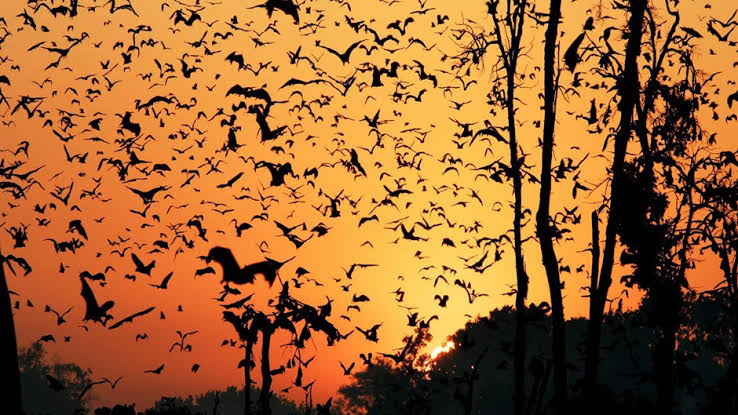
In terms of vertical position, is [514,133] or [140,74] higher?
[140,74]

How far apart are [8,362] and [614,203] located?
11.4 m

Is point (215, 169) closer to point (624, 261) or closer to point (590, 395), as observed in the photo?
point (624, 261)

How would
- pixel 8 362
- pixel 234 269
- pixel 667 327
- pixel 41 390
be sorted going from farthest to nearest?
pixel 41 390 < pixel 667 327 < pixel 8 362 < pixel 234 269

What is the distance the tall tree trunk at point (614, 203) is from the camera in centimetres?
1614

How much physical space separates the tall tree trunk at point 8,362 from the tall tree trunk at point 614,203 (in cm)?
1026

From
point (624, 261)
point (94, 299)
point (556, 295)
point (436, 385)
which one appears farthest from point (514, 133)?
point (436, 385)

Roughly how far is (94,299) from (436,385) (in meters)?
92.1

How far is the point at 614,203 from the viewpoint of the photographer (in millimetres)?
16312

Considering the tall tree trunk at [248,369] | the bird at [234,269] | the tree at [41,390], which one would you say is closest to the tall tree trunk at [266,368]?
the tall tree trunk at [248,369]

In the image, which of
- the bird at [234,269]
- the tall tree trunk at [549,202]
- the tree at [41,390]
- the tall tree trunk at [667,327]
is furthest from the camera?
the tree at [41,390]

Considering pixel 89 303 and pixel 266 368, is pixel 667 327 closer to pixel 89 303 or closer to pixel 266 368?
pixel 266 368

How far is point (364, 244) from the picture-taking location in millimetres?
22812

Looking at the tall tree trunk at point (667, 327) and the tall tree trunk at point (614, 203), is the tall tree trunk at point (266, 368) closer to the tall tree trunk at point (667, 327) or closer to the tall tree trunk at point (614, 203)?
the tall tree trunk at point (614, 203)

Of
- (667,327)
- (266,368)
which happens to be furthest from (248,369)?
(667,327)
